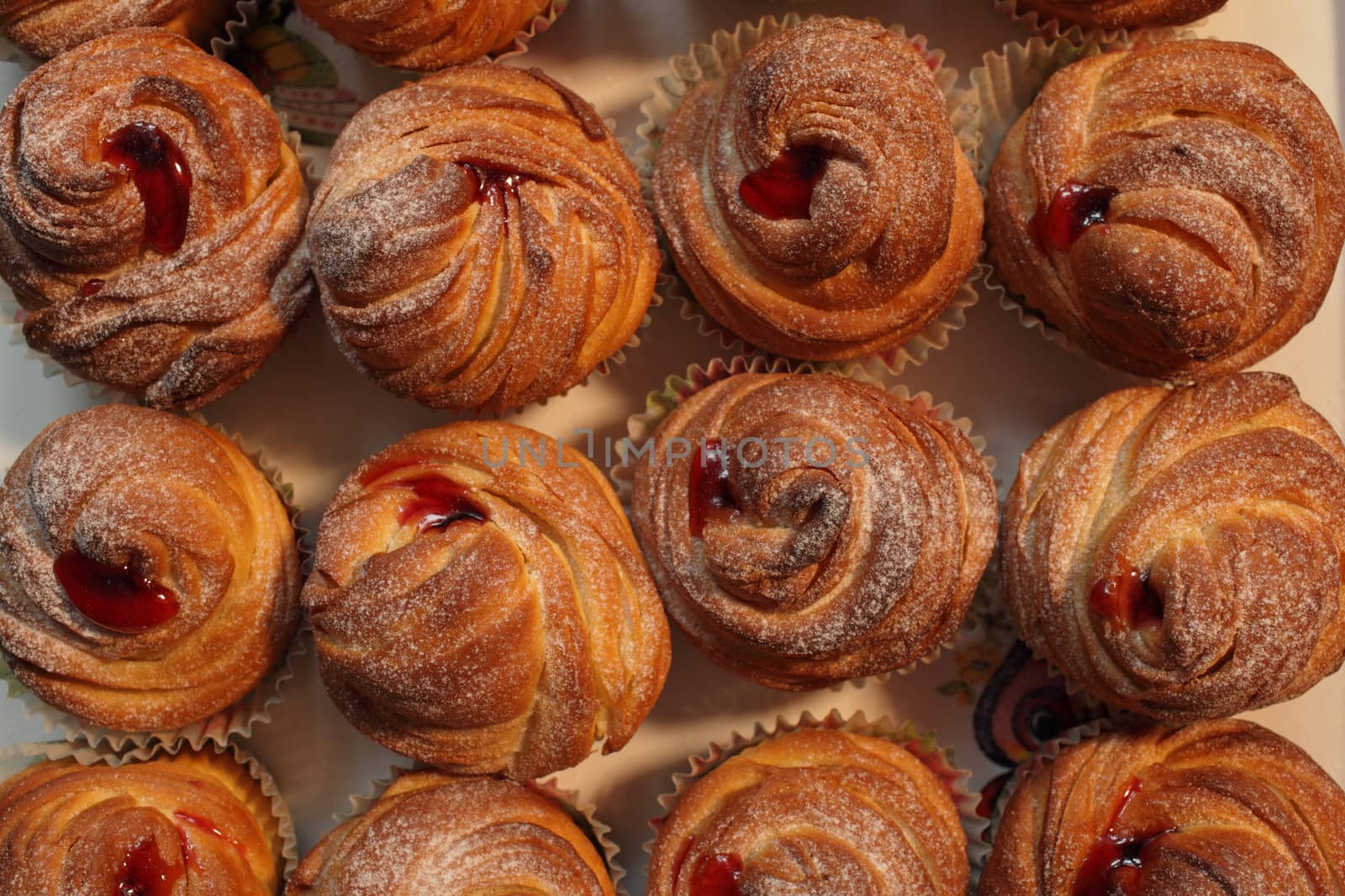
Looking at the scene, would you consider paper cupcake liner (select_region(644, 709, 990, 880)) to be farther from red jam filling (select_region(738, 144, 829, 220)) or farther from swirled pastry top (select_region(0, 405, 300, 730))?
red jam filling (select_region(738, 144, 829, 220))

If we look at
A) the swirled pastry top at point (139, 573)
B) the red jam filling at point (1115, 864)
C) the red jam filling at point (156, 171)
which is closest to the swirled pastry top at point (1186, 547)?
the red jam filling at point (1115, 864)

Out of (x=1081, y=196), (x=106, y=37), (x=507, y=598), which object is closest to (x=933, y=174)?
(x=1081, y=196)

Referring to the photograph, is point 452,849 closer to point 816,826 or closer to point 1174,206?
point 816,826

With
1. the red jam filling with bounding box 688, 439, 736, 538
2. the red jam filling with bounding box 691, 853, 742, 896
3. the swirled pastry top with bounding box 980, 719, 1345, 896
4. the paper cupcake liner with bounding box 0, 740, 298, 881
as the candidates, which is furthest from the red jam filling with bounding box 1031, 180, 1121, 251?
the paper cupcake liner with bounding box 0, 740, 298, 881

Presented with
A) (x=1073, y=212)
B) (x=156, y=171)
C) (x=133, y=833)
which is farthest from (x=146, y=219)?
(x=1073, y=212)

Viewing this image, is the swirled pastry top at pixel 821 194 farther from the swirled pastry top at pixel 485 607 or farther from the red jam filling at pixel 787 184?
the swirled pastry top at pixel 485 607
